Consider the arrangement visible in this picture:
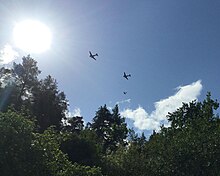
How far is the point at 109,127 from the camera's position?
208 feet

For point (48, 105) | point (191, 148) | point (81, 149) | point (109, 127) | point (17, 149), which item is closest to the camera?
point (17, 149)

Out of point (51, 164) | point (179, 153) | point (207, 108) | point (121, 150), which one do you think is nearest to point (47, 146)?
point (51, 164)

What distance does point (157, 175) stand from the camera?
22719 millimetres

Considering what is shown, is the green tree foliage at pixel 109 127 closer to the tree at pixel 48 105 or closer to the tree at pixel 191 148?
the tree at pixel 48 105

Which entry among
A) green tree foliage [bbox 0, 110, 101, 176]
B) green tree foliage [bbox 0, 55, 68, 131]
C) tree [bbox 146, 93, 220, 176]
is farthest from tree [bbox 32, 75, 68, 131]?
green tree foliage [bbox 0, 110, 101, 176]

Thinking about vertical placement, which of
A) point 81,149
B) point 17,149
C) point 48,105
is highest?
point 48,105

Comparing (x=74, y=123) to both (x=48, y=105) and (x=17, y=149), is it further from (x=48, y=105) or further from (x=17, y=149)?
(x=17, y=149)

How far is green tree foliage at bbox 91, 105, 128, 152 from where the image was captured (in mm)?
57844

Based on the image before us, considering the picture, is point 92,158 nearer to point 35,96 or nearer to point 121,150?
point 121,150

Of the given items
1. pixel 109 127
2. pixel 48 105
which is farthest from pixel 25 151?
pixel 109 127

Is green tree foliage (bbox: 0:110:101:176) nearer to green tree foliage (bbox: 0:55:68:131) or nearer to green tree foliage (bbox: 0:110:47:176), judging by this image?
green tree foliage (bbox: 0:110:47:176)

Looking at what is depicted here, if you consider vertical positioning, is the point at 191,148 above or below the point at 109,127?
below

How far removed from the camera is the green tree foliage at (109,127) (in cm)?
5784

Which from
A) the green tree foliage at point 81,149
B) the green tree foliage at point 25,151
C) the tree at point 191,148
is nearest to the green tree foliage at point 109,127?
the green tree foliage at point 81,149
